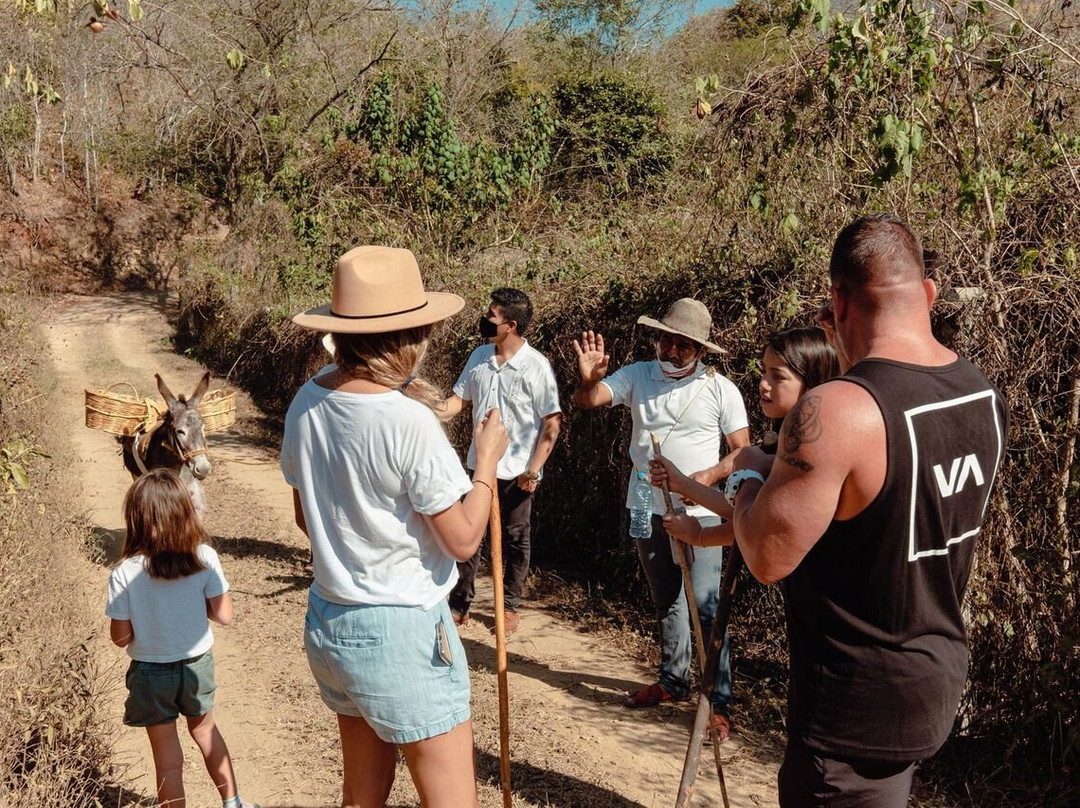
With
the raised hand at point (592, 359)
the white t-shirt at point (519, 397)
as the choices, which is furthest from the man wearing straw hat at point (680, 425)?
the white t-shirt at point (519, 397)

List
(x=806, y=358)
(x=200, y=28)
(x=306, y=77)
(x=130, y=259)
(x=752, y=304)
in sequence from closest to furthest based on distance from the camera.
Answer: (x=806, y=358), (x=752, y=304), (x=200, y=28), (x=306, y=77), (x=130, y=259)

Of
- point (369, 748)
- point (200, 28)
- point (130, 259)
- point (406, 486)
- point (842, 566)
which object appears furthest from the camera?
point (130, 259)

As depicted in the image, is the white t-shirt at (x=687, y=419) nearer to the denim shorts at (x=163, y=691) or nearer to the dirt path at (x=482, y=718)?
the dirt path at (x=482, y=718)

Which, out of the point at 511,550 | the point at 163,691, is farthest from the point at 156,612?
the point at 511,550

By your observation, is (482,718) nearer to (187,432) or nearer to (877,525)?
(187,432)

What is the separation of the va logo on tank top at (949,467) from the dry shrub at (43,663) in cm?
288

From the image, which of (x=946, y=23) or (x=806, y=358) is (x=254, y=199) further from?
(x=806, y=358)

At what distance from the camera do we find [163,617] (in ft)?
12.3

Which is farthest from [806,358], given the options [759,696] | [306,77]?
[306,77]

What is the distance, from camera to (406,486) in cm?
265

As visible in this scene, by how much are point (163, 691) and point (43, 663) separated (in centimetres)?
72

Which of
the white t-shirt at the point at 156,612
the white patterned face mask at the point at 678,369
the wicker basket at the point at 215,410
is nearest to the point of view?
the white t-shirt at the point at 156,612

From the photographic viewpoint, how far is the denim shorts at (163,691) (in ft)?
12.3

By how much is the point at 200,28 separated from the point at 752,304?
1621 cm
